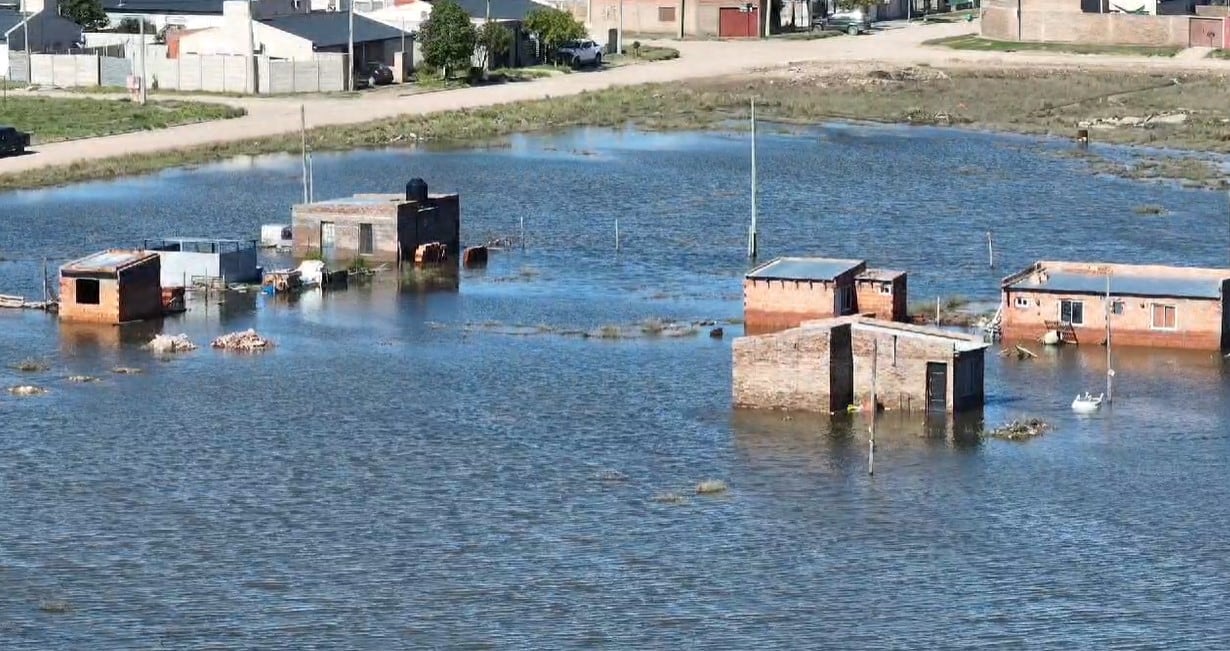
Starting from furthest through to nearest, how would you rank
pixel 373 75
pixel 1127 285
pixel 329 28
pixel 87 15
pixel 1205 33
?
pixel 1205 33
pixel 87 15
pixel 329 28
pixel 373 75
pixel 1127 285

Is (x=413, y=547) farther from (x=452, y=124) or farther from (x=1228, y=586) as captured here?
(x=452, y=124)

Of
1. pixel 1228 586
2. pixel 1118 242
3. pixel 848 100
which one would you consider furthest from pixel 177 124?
pixel 1228 586

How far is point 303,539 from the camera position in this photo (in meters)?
45.7

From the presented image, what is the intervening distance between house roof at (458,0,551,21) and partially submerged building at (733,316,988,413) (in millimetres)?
75922

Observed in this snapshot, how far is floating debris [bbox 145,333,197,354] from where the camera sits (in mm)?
62938

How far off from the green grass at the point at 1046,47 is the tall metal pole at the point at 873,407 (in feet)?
282

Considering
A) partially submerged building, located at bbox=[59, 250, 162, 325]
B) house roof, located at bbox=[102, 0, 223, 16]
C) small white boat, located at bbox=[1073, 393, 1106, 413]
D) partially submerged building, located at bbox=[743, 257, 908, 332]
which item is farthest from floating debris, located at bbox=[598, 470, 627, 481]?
house roof, located at bbox=[102, 0, 223, 16]

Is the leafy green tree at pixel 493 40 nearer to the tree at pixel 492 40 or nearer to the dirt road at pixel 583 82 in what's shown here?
the tree at pixel 492 40

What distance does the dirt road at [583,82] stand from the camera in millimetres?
101500

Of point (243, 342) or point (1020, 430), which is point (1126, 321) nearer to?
point (1020, 430)

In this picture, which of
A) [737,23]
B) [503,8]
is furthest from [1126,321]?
[737,23]

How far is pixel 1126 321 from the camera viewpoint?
6225 cm

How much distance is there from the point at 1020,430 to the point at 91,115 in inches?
2595

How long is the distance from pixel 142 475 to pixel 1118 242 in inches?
1555
